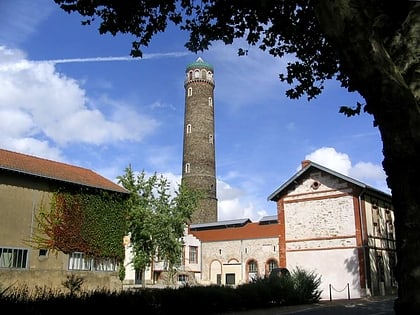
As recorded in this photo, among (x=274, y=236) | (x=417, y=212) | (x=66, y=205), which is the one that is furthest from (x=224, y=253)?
(x=417, y=212)

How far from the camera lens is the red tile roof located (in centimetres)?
4761

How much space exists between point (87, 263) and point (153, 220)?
800cm

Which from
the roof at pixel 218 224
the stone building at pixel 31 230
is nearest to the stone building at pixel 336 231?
the stone building at pixel 31 230

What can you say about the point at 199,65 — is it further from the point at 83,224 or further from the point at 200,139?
the point at 83,224

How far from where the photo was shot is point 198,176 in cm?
6131

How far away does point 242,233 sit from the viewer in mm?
49344

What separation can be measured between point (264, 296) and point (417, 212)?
1527 cm

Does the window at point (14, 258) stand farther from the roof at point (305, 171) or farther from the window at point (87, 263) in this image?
the roof at point (305, 171)

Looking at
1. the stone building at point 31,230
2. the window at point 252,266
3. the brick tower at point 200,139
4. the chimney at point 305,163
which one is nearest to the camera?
the stone building at point 31,230

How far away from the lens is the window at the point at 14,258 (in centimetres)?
2425

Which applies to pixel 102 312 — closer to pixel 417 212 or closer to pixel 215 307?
pixel 215 307

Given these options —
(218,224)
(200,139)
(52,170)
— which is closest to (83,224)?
(52,170)

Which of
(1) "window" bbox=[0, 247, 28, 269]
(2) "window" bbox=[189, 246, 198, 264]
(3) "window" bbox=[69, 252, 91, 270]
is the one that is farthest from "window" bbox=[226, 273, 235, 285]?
(1) "window" bbox=[0, 247, 28, 269]

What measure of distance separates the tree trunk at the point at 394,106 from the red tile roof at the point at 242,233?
41970mm
